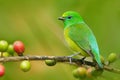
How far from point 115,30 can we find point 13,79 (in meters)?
1.20

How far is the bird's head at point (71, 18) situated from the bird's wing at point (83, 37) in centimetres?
8

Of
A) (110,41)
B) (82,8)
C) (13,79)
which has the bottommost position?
(13,79)

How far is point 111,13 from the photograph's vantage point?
5586 mm

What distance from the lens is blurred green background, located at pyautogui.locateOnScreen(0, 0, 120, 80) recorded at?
17.8 ft

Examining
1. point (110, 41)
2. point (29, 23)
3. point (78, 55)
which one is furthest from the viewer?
point (29, 23)

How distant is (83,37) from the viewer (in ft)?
16.1

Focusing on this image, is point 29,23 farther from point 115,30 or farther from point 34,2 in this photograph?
point 115,30

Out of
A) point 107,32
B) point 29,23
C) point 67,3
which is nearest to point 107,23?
point 107,32

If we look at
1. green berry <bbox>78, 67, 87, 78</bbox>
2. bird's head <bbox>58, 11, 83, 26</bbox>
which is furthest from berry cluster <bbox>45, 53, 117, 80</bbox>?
bird's head <bbox>58, 11, 83, 26</bbox>

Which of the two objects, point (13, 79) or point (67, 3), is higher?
point (67, 3)

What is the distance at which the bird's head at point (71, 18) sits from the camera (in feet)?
17.3

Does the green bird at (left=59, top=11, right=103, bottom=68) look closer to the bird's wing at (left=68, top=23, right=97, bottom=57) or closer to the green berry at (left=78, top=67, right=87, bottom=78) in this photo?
the bird's wing at (left=68, top=23, right=97, bottom=57)

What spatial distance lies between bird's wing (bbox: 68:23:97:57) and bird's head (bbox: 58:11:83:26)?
8 centimetres

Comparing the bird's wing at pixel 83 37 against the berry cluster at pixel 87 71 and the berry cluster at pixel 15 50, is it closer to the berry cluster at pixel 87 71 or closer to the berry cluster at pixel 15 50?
Result: the berry cluster at pixel 87 71
